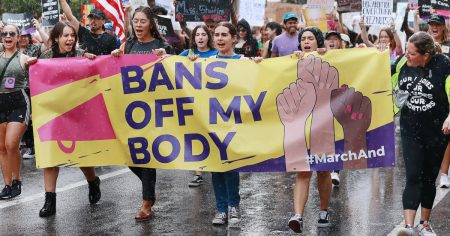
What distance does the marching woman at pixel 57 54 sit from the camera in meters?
7.99

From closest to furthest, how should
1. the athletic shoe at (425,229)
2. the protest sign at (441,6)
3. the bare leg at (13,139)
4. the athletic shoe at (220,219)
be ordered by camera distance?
1. the athletic shoe at (425,229)
2. the athletic shoe at (220,219)
3. the bare leg at (13,139)
4. the protest sign at (441,6)

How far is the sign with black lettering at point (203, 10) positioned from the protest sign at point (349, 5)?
226 cm

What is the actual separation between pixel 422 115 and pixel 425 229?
941 mm

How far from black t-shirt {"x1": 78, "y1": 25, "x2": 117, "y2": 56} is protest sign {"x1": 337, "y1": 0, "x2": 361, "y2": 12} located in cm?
414

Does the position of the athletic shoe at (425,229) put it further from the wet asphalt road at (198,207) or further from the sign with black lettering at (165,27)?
the sign with black lettering at (165,27)

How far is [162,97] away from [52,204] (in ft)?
4.91

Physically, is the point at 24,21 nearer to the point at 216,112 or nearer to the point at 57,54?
the point at 57,54

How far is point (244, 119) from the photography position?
24.2ft

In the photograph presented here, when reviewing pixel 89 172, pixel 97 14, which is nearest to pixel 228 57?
pixel 89 172

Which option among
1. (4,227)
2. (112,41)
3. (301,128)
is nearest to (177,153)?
(301,128)

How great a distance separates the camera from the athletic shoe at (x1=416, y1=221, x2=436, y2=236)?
6.90 meters

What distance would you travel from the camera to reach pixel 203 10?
442 inches

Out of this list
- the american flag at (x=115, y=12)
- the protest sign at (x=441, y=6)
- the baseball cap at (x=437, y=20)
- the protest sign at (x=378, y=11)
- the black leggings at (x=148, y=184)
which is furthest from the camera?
the protest sign at (x=441, y=6)

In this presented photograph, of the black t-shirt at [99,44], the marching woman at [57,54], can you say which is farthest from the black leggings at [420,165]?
the black t-shirt at [99,44]
